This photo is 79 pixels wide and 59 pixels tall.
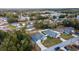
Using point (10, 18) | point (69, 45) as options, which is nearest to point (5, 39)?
point (10, 18)

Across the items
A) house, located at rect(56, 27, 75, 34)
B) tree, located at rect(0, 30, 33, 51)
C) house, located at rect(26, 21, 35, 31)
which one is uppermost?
house, located at rect(26, 21, 35, 31)

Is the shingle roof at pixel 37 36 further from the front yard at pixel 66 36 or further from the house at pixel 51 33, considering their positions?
the front yard at pixel 66 36

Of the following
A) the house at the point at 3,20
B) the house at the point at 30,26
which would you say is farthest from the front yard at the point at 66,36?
the house at the point at 3,20

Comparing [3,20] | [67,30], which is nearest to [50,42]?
[67,30]

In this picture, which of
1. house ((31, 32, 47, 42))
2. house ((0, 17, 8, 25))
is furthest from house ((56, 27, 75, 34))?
house ((0, 17, 8, 25))

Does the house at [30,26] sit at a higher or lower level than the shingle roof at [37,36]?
higher

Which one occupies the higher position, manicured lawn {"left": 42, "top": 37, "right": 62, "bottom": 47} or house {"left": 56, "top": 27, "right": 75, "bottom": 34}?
house {"left": 56, "top": 27, "right": 75, "bottom": 34}

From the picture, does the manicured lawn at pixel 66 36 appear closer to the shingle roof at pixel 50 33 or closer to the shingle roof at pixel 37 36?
the shingle roof at pixel 50 33

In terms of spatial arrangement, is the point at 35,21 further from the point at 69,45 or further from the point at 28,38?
the point at 69,45

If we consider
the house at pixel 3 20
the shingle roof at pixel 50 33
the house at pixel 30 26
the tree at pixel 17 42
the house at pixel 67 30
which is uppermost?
the house at pixel 3 20

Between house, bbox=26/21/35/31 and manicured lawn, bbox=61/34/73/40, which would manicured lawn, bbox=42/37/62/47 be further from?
house, bbox=26/21/35/31
